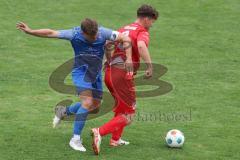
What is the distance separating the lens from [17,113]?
10.8 m

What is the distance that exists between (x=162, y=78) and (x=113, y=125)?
4.87 m

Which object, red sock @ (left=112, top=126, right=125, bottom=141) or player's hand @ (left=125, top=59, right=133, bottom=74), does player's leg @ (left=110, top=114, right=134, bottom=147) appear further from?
player's hand @ (left=125, top=59, right=133, bottom=74)

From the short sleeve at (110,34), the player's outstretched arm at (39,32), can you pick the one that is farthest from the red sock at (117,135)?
the player's outstretched arm at (39,32)

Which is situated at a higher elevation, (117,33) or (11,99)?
(117,33)

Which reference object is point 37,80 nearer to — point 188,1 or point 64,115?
point 64,115

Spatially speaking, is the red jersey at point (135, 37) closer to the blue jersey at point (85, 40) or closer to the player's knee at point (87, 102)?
the blue jersey at point (85, 40)

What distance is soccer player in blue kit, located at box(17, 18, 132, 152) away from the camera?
8781 mm

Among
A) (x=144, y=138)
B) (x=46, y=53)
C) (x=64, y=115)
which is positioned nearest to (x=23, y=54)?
(x=46, y=53)

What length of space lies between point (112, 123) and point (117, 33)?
1.49 meters

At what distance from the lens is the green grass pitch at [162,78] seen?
358 inches

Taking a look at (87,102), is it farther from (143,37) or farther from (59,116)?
(143,37)

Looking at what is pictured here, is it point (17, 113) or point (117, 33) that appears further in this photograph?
point (17, 113)

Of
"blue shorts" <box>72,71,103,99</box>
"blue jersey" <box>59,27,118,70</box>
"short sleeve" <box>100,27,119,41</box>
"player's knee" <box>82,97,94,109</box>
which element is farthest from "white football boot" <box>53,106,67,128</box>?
"short sleeve" <box>100,27,119,41</box>

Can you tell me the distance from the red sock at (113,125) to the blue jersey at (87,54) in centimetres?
69
